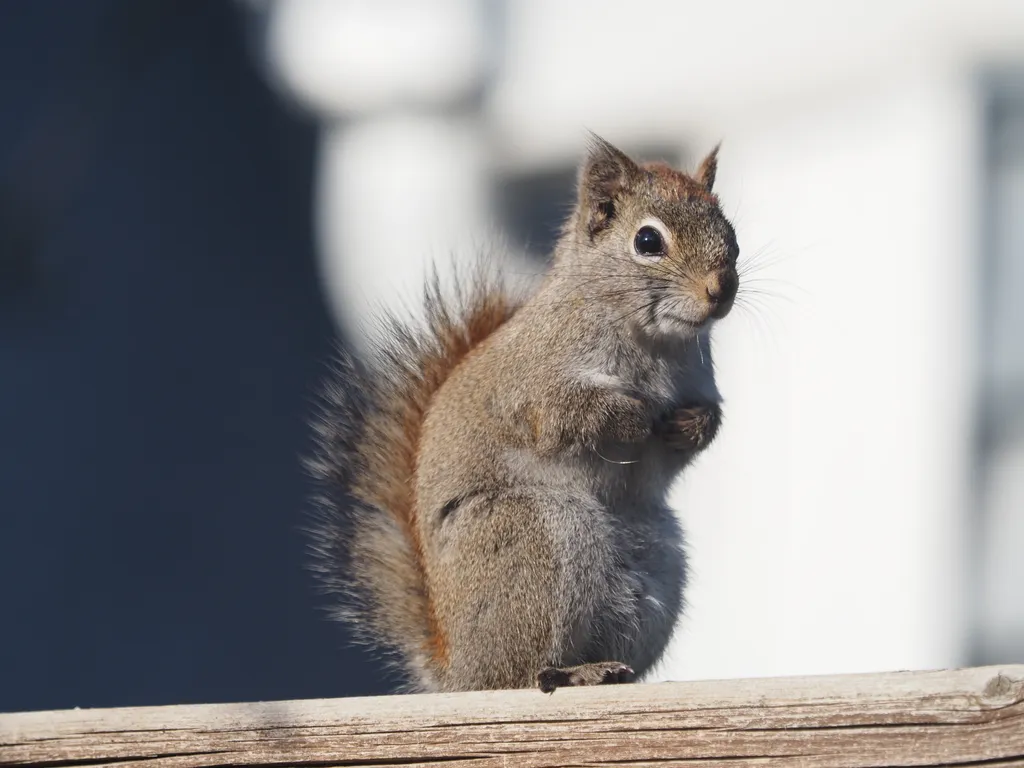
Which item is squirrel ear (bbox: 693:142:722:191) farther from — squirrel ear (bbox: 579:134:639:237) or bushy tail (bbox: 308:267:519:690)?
bushy tail (bbox: 308:267:519:690)

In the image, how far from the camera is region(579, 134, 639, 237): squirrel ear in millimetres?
1855

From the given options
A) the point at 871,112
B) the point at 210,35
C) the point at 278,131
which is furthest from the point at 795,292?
the point at 210,35

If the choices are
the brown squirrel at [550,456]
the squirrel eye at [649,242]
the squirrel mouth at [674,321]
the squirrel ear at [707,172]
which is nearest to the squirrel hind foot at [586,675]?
the brown squirrel at [550,456]

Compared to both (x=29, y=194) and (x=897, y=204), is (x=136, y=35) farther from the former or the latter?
(x=897, y=204)

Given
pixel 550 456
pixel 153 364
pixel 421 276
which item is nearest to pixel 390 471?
pixel 550 456

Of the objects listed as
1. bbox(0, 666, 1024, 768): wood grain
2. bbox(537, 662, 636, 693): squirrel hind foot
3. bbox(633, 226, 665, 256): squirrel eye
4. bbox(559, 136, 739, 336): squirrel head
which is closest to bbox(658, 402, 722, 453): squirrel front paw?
bbox(559, 136, 739, 336): squirrel head

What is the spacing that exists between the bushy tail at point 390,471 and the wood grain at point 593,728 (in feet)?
1.28

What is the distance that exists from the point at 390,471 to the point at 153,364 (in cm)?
114

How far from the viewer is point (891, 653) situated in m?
2.67

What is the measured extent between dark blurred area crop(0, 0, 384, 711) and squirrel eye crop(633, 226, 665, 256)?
1.25 m

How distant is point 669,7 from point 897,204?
689 mm

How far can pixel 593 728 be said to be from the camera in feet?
4.45

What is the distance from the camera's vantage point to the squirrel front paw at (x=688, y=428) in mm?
1812

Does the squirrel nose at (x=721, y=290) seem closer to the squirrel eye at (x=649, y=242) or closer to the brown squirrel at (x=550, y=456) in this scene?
the brown squirrel at (x=550, y=456)
